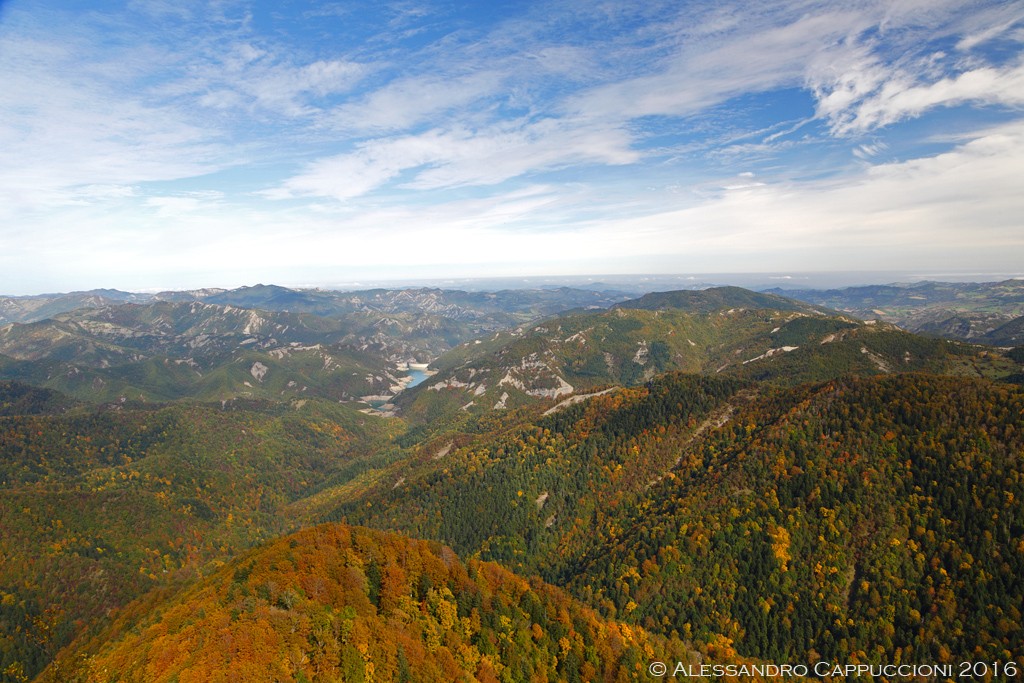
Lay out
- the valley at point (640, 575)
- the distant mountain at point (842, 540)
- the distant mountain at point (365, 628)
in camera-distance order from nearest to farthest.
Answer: the distant mountain at point (365, 628), the valley at point (640, 575), the distant mountain at point (842, 540)

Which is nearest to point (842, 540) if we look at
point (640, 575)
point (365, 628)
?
point (640, 575)

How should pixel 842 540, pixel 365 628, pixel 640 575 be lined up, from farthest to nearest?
pixel 640 575, pixel 842 540, pixel 365 628

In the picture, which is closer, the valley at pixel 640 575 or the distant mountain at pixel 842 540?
the valley at pixel 640 575

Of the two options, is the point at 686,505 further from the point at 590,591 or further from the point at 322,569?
the point at 322,569

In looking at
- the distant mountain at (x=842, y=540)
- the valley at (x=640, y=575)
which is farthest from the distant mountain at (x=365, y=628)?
the distant mountain at (x=842, y=540)

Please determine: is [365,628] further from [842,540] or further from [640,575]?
[842,540]

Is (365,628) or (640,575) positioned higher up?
(365,628)

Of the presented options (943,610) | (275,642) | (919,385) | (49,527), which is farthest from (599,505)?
(49,527)

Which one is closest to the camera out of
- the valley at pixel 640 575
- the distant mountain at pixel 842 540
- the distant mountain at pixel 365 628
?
the distant mountain at pixel 365 628

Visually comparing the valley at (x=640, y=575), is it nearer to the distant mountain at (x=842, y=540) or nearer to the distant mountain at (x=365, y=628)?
the distant mountain at (x=365, y=628)

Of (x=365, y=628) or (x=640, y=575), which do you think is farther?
(x=640, y=575)

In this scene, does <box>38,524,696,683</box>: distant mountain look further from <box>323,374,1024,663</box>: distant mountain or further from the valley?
<box>323,374,1024,663</box>: distant mountain
